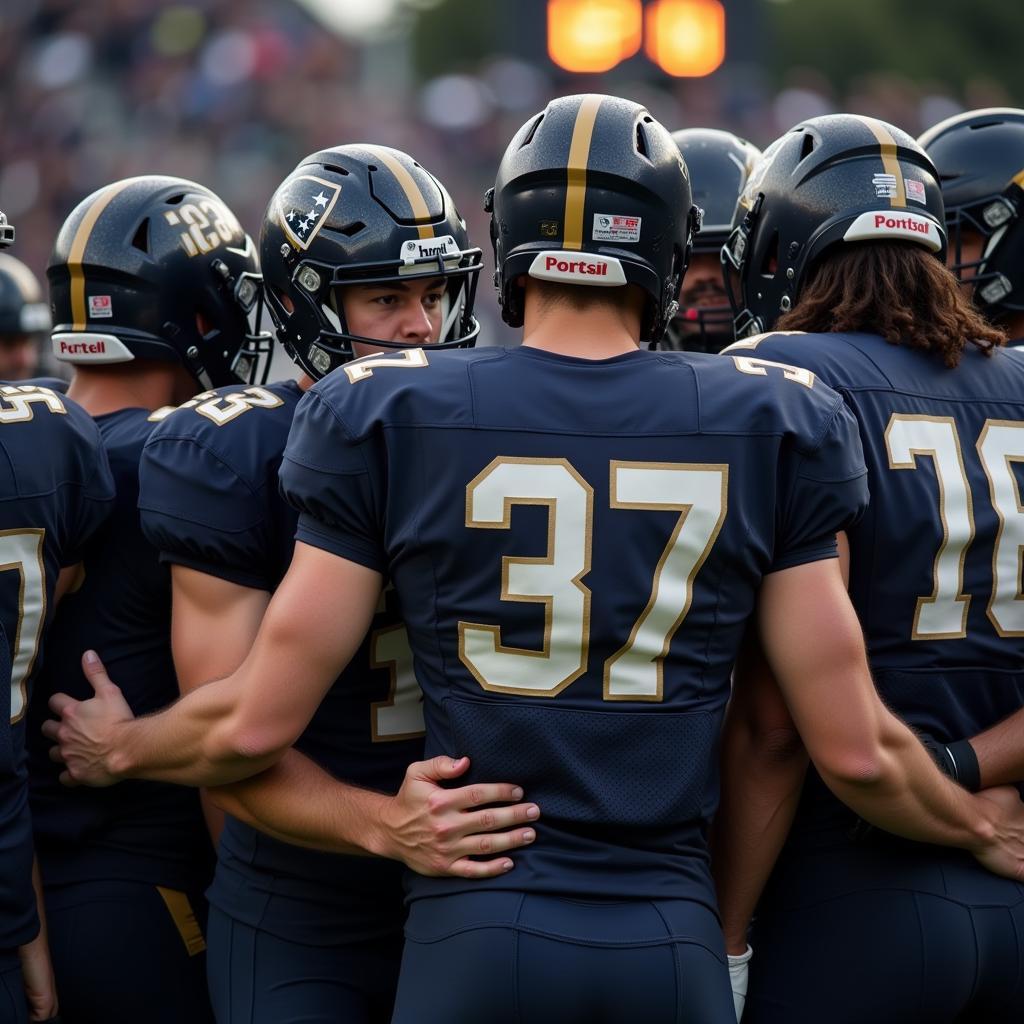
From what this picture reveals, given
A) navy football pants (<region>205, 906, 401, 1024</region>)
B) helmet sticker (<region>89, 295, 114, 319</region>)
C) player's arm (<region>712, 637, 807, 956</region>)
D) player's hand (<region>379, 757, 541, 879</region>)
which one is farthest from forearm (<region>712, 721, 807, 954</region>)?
helmet sticker (<region>89, 295, 114, 319</region>)

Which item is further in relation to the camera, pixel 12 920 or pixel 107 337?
pixel 107 337

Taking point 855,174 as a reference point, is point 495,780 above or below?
below

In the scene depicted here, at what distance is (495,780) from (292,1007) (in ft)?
2.37

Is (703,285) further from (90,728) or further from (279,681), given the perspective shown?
(279,681)

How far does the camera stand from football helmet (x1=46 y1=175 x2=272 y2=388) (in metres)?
3.80

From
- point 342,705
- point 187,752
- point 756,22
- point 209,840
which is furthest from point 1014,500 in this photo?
point 756,22

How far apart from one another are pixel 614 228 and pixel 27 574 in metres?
1.35

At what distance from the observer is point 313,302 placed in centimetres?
339

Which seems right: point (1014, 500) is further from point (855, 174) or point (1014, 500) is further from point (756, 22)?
point (756, 22)

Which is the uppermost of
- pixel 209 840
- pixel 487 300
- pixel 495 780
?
pixel 495 780

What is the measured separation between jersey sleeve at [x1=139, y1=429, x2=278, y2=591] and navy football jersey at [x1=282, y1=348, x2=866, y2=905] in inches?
13.7

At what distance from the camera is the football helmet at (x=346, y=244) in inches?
131

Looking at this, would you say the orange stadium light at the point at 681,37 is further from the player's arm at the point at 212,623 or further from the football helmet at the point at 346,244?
the player's arm at the point at 212,623

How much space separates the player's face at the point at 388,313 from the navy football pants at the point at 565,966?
4.49ft
